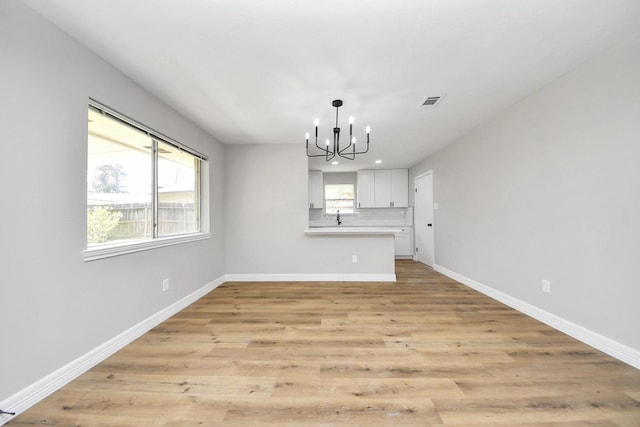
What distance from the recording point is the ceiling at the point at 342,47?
1472 millimetres

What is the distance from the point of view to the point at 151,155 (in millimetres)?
2494

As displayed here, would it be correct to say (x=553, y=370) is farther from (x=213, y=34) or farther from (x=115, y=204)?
(x=115, y=204)

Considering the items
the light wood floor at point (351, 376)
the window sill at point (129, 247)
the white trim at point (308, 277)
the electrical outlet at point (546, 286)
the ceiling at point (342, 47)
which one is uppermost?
the ceiling at point (342, 47)

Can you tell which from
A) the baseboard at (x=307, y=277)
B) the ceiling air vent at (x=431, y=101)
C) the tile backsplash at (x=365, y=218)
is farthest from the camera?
the tile backsplash at (x=365, y=218)

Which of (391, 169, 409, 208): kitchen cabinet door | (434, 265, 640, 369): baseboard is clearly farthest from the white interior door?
(434, 265, 640, 369): baseboard

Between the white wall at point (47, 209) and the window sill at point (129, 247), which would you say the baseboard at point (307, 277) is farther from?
the white wall at point (47, 209)

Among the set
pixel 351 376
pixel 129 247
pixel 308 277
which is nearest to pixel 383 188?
pixel 308 277

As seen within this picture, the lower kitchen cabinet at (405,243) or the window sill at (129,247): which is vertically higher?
the window sill at (129,247)

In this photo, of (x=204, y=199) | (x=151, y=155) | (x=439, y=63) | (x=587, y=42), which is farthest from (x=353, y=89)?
(x=204, y=199)

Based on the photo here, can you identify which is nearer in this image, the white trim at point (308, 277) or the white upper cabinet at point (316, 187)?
the white trim at point (308, 277)

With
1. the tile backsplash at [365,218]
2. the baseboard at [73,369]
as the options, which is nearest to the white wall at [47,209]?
the baseboard at [73,369]

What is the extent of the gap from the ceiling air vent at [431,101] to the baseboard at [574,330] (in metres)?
2.37

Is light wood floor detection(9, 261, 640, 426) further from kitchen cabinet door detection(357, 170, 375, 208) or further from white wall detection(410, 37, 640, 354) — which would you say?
kitchen cabinet door detection(357, 170, 375, 208)

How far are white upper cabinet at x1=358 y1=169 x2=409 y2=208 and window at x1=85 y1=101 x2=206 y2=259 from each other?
164 inches
